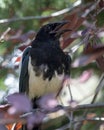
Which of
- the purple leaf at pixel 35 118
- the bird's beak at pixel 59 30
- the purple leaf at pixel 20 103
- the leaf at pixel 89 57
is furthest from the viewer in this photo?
the bird's beak at pixel 59 30

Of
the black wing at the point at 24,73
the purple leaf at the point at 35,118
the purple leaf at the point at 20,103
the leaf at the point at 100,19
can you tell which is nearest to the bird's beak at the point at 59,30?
the black wing at the point at 24,73

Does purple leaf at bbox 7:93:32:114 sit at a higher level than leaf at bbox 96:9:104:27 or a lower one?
lower

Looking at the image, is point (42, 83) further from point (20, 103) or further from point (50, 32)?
point (20, 103)

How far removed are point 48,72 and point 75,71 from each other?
1154 millimetres

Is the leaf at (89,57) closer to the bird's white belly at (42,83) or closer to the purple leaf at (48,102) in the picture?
the purple leaf at (48,102)

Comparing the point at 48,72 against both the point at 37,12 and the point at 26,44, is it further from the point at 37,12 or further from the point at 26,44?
the point at 37,12

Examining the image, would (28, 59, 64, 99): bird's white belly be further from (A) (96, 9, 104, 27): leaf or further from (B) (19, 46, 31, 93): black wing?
(A) (96, 9, 104, 27): leaf

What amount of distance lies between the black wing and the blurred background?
0.05 metres

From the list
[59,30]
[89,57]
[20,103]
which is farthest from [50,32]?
[89,57]

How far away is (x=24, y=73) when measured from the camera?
3.01 metres

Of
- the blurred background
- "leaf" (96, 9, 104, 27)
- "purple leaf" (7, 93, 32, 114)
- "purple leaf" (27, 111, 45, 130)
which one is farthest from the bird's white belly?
"purple leaf" (7, 93, 32, 114)

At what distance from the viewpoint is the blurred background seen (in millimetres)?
1583

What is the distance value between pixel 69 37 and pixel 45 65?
491 millimetres

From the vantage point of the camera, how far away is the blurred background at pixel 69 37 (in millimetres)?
1583
